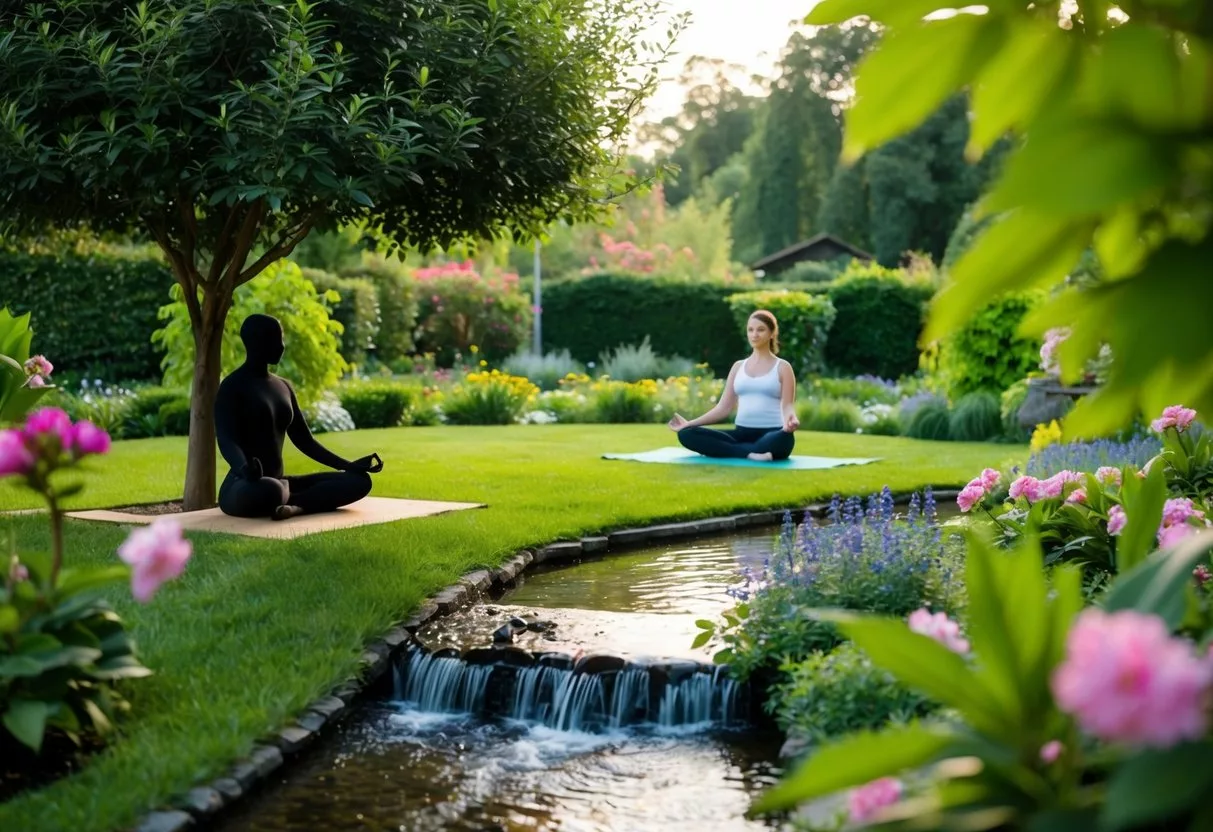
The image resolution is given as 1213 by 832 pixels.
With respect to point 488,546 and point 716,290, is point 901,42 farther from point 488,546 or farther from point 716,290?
point 716,290

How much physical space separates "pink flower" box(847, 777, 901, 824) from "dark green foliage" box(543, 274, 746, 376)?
2128cm

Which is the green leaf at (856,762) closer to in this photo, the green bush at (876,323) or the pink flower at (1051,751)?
the pink flower at (1051,751)

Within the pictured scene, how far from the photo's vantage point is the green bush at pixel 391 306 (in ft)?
71.6

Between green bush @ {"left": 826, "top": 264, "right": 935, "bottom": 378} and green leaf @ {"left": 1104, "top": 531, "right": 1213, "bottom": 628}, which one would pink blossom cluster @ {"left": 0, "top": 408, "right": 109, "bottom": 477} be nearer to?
green leaf @ {"left": 1104, "top": 531, "right": 1213, "bottom": 628}

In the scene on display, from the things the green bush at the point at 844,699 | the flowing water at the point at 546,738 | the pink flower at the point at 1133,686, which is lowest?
the flowing water at the point at 546,738

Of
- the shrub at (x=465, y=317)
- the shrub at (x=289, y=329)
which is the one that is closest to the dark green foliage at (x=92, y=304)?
the shrub at (x=289, y=329)

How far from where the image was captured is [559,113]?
7.75 metres

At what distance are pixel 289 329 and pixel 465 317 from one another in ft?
34.6

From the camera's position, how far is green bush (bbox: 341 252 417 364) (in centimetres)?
2181

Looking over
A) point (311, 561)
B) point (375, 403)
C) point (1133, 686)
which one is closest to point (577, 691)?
point (311, 561)

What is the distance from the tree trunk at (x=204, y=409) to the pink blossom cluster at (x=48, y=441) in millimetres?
4772

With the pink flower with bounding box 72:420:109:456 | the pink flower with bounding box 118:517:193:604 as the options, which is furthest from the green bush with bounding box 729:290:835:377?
the pink flower with bounding box 118:517:193:604

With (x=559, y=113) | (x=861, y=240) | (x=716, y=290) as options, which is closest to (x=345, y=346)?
(x=716, y=290)

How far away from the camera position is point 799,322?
66.9ft
